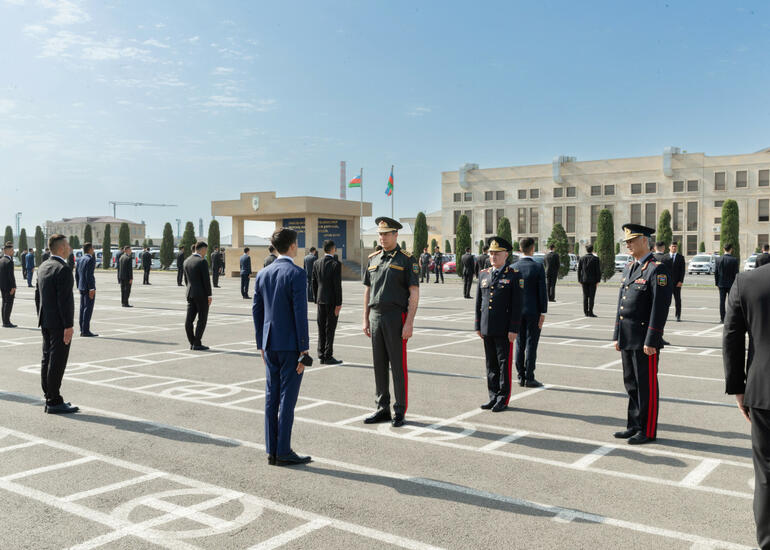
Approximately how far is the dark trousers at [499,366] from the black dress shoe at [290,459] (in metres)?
2.61

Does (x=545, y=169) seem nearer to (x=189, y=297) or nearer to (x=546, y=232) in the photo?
(x=546, y=232)

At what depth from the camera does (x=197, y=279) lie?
12.1 meters

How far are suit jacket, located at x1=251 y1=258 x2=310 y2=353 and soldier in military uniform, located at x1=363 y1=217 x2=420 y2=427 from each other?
4.38 feet

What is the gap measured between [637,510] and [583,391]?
405cm

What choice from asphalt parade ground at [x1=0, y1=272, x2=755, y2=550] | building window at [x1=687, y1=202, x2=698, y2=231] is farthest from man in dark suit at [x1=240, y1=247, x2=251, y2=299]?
building window at [x1=687, y1=202, x2=698, y2=231]

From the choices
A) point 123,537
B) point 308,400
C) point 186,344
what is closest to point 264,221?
point 186,344

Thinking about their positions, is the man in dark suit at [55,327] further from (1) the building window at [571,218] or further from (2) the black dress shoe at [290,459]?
(1) the building window at [571,218]

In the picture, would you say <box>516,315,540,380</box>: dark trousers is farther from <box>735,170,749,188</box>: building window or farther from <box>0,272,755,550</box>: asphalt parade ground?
<box>735,170,749,188</box>: building window

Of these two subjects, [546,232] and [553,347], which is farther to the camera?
[546,232]

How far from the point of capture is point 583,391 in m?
8.39

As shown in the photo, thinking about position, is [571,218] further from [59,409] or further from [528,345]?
[59,409]

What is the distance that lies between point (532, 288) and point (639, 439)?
2778 millimetres

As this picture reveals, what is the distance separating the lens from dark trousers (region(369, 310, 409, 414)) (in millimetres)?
6652

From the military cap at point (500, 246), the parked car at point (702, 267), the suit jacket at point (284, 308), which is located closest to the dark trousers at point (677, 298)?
the military cap at point (500, 246)
